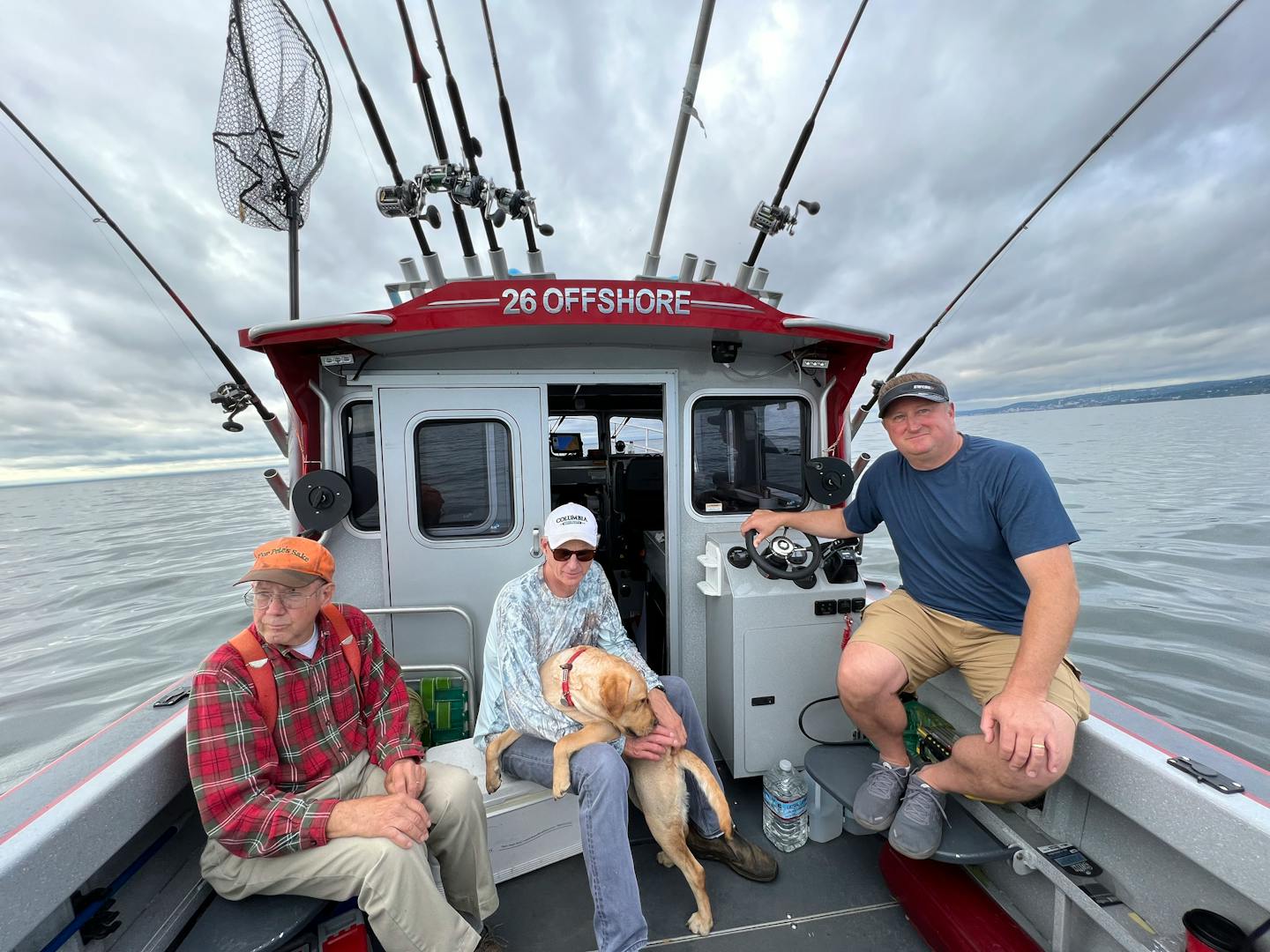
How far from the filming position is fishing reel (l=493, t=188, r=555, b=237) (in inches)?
112

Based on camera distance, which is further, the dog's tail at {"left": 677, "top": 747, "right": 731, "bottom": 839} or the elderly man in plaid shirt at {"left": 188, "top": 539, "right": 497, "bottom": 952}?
the dog's tail at {"left": 677, "top": 747, "right": 731, "bottom": 839}

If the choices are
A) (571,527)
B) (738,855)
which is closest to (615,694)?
(571,527)

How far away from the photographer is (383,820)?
59.4 inches

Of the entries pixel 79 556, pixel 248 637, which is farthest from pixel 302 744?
pixel 79 556

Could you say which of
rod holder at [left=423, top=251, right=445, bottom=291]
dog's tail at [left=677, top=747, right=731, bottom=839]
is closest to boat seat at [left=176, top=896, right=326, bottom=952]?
dog's tail at [left=677, top=747, right=731, bottom=839]

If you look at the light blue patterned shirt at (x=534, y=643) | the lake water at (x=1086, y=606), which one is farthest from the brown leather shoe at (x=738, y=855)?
the lake water at (x=1086, y=606)

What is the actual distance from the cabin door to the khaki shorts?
70.9 inches

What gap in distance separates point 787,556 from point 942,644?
725mm

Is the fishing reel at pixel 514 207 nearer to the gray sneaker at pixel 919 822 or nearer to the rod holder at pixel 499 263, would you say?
the rod holder at pixel 499 263

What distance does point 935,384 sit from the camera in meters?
1.83

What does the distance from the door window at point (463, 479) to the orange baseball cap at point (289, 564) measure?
1.21m

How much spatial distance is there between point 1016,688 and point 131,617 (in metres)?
11.2

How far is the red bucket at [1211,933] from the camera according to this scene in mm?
1234

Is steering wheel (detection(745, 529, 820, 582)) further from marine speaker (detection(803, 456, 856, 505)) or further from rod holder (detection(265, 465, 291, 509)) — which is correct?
rod holder (detection(265, 465, 291, 509))
